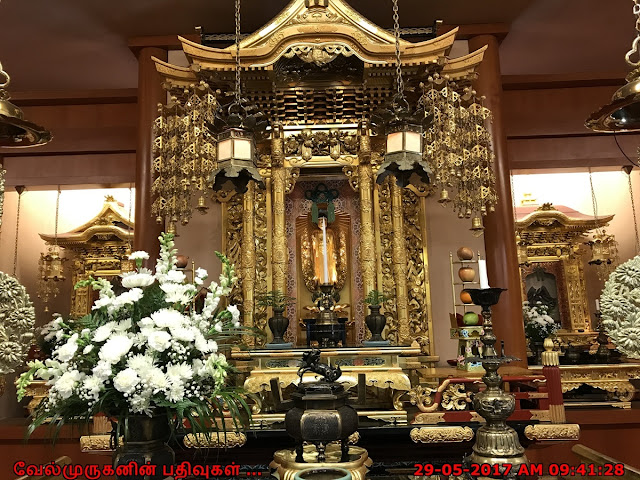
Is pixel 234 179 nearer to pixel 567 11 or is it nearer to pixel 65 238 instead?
pixel 567 11

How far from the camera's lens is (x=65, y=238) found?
7277 mm

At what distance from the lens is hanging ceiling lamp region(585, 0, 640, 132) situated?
2.02 meters

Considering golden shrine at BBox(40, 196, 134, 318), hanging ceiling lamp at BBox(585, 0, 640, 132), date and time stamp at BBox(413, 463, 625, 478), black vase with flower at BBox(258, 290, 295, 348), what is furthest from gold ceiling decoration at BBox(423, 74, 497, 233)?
golden shrine at BBox(40, 196, 134, 318)

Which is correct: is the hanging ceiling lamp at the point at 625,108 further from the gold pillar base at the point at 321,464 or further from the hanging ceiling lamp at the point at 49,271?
the hanging ceiling lamp at the point at 49,271

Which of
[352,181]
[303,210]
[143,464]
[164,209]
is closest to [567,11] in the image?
[352,181]

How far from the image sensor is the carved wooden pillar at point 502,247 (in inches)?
180

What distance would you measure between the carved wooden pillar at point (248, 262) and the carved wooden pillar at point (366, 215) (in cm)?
96

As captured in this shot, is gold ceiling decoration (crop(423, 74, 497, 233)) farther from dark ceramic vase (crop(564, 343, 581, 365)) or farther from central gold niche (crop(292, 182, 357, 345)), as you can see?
dark ceramic vase (crop(564, 343, 581, 365))

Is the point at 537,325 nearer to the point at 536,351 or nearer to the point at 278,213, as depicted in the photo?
the point at 536,351

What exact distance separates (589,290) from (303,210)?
4621mm

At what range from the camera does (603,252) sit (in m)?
6.80

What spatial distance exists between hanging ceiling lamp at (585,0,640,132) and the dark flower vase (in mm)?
2087

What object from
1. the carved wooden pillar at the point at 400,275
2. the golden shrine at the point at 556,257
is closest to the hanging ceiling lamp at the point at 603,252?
the golden shrine at the point at 556,257

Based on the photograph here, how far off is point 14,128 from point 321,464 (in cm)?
202
